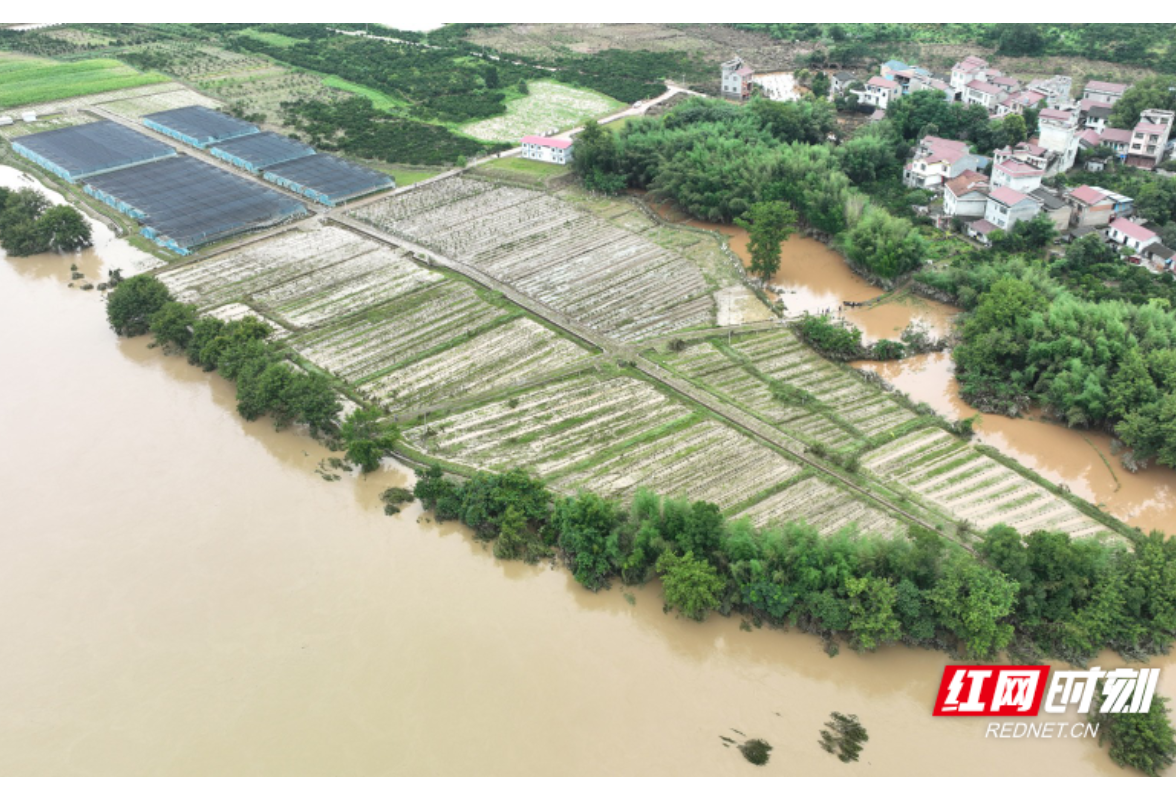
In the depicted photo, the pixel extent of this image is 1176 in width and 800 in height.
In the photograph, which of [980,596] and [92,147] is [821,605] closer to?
[980,596]

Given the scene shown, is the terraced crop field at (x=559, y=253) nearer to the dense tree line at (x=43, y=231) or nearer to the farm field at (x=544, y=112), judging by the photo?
the farm field at (x=544, y=112)

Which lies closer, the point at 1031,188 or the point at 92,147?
the point at 1031,188

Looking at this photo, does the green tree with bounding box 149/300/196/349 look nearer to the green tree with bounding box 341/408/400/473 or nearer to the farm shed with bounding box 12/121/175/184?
the green tree with bounding box 341/408/400/473

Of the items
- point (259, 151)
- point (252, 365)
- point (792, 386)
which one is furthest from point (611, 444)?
point (259, 151)

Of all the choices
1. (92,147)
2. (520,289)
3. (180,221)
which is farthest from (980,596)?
(92,147)

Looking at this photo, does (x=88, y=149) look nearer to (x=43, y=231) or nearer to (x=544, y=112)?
(x=43, y=231)

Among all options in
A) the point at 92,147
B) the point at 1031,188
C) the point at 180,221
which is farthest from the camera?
the point at 92,147

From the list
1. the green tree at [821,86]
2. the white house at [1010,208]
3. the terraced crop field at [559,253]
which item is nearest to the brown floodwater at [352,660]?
the terraced crop field at [559,253]
